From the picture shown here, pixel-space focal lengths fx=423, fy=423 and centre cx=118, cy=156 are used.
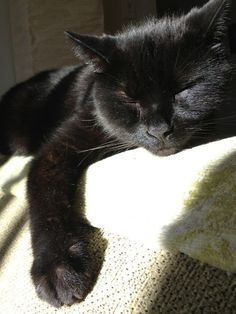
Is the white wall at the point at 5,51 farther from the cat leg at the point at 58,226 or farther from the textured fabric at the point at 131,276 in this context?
the textured fabric at the point at 131,276

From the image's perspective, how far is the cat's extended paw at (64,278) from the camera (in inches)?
33.9

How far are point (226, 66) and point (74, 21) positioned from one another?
1601 millimetres

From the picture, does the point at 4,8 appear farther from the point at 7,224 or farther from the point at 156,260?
the point at 156,260

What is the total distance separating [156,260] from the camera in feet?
2.65

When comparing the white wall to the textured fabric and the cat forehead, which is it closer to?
the cat forehead

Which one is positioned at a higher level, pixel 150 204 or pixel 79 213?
pixel 150 204

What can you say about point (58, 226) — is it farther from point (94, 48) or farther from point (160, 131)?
point (94, 48)

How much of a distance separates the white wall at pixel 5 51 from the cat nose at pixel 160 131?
2005 millimetres

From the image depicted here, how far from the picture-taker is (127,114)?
3.73 ft

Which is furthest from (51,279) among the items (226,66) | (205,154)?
(226,66)

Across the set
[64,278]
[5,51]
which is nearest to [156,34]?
[64,278]

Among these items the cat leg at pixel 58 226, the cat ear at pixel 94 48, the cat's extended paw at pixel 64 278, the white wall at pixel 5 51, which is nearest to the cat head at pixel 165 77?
the cat ear at pixel 94 48

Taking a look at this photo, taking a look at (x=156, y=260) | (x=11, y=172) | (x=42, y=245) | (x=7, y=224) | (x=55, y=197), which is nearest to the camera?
(x=156, y=260)

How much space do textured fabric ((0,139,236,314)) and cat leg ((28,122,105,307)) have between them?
0.10ft
